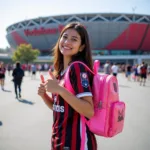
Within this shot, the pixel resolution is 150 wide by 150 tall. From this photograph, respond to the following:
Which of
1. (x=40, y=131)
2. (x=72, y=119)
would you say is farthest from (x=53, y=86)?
(x=40, y=131)

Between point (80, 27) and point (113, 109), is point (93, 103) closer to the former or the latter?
point (113, 109)

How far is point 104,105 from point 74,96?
0.24 m

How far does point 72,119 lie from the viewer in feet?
5.55

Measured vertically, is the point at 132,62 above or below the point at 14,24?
below

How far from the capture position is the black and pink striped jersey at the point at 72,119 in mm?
1603

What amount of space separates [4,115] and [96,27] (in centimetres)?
5434

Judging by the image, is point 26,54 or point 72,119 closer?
point 72,119

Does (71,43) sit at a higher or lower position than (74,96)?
higher

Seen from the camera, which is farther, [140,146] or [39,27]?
[39,27]

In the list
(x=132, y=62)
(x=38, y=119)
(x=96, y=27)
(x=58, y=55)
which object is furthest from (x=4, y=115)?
(x=132, y=62)

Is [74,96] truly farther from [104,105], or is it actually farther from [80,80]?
[104,105]

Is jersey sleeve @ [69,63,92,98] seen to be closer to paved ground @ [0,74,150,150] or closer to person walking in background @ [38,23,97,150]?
person walking in background @ [38,23,97,150]

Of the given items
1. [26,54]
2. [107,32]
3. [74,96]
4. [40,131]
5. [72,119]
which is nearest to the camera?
[74,96]

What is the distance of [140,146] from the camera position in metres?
4.03
